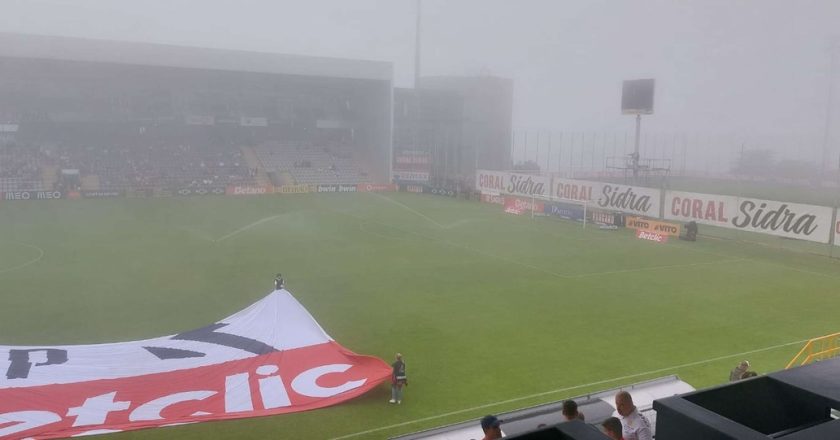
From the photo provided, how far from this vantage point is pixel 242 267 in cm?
2484

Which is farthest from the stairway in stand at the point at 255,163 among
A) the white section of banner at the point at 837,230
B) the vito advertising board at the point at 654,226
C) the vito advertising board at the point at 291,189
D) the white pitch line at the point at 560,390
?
the white pitch line at the point at 560,390

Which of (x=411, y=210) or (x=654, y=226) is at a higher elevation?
(x=654, y=226)

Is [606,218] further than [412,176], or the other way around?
[412,176]

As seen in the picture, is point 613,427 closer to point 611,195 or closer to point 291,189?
point 611,195

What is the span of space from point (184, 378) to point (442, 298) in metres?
9.82

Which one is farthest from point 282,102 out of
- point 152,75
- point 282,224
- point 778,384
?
point 778,384

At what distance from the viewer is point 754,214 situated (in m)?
31.7

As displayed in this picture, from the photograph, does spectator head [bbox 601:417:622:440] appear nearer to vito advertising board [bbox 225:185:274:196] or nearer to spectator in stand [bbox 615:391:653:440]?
spectator in stand [bbox 615:391:653:440]

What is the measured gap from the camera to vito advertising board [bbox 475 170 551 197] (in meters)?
45.4

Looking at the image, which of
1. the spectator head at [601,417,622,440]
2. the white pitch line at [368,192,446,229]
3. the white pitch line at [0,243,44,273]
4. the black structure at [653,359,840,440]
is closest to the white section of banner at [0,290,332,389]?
the spectator head at [601,417,622,440]

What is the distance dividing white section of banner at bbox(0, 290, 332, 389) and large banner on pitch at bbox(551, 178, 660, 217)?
2743 cm

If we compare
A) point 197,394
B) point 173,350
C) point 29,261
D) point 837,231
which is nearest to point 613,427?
point 197,394

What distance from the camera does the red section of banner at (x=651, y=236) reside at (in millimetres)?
32656

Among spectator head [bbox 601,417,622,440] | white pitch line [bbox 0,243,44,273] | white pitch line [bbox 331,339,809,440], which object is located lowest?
white pitch line [bbox 331,339,809,440]
